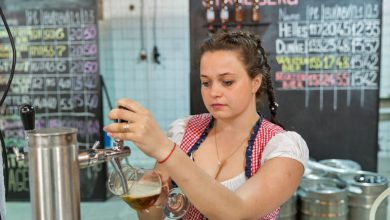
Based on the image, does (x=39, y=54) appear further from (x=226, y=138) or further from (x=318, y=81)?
(x=226, y=138)

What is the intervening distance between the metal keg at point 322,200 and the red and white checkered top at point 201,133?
1625 millimetres

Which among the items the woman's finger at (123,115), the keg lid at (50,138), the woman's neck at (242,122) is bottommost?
the woman's neck at (242,122)

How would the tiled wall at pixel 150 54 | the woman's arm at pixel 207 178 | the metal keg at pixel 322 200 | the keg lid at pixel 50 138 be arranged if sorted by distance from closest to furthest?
the keg lid at pixel 50 138
the woman's arm at pixel 207 178
the metal keg at pixel 322 200
the tiled wall at pixel 150 54

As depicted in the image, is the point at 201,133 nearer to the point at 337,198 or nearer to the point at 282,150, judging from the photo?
the point at 282,150

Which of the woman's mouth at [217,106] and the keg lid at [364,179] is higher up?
the woman's mouth at [217,106]

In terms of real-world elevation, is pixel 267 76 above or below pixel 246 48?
below

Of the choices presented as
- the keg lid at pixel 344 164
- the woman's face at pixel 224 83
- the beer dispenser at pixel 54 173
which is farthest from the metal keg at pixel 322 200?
the beer dispenser at pixel 54 173

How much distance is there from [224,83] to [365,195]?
2113 mm

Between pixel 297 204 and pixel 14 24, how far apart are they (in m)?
2.96

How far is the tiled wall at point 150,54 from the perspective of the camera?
455 centimetres

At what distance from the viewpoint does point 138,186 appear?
2.98 ft

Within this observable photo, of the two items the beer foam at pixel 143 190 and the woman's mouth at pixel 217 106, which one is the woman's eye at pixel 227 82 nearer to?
the woman's mouth at pixel 217 106

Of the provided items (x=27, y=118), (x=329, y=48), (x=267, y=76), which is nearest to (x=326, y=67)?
(x=329, y=48)

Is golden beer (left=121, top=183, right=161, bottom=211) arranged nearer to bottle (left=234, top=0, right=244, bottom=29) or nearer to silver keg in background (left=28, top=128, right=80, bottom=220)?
silver keg in background (left=28, top=128, right=80, bottom=220)
